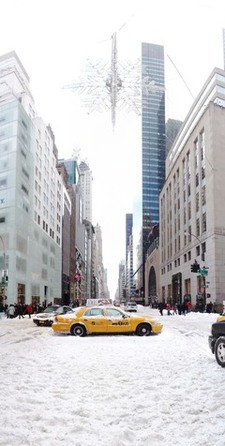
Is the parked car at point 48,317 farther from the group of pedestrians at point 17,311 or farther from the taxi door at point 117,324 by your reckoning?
the group of pedestrians at point 17,311

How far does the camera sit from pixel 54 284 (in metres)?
91.1

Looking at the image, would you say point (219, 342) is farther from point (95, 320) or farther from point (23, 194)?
point (23, 194)

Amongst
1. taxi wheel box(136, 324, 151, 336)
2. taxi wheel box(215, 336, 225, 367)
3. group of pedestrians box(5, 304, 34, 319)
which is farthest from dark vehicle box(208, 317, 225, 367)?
group of pedestrians box(5, 304, 34, 319)

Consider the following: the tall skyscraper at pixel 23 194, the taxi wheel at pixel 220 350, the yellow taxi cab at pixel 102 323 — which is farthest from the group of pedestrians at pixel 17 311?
the taxi wheel at pixel 220 350

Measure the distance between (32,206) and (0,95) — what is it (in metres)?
18.4

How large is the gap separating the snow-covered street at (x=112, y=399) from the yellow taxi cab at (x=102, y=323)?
5.92m

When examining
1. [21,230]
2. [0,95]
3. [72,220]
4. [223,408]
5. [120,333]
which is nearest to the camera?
[223,408]

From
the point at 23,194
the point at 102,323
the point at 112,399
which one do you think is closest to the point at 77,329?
the point at 102,323

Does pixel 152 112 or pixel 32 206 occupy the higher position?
pixel 32 206

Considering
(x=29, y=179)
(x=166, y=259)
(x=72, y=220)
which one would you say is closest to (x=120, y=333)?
(x=29, y=179)

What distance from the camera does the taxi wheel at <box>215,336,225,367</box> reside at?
30.9 ft

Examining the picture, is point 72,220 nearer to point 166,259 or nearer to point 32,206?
point 166,259

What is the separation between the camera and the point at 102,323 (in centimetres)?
1762

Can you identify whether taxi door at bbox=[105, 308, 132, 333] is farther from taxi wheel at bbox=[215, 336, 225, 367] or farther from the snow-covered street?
taxi wheel at bbox=[215, 336, 225, 367]
